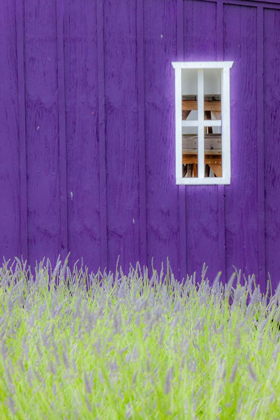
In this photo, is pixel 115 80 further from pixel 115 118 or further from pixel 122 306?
pixel 122 306

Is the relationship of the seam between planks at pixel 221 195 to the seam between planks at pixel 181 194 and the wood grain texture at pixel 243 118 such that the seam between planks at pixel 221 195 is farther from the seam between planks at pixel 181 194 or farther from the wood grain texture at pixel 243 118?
the seam between planks at pixel 181 194

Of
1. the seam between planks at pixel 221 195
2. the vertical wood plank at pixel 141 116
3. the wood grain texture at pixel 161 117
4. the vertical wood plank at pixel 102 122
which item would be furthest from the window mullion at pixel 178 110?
the vertical wood plank at pixel 102 122

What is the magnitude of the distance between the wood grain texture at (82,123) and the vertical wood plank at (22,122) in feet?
1.32

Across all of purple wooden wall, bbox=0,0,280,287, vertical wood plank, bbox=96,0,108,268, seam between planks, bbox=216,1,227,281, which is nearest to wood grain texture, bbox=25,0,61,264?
purple wooden wall, bbox=0,0,280,287

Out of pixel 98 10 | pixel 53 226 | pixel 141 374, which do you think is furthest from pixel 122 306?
pixel 98 10

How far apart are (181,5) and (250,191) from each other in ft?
5.89

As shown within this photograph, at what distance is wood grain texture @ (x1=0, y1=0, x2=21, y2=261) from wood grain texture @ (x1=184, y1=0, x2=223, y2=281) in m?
1.58

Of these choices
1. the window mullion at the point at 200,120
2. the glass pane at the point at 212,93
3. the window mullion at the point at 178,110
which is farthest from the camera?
the glass pane at the point at 212,93

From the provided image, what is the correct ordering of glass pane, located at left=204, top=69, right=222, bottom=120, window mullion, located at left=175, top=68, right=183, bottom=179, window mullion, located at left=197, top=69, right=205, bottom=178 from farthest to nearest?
glass pane, located at left=204, top=69, right=222, bottom=120, window mullion, located at left=197, top=69, right=205, bottom=178, window mullion, located at left=175, top=68, right=183, bottom=179

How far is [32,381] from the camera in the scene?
254 cm

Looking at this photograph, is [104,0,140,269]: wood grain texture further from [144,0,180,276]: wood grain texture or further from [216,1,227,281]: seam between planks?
[216,1,227,281]: seam between planks

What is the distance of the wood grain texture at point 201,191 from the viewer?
5.55 metres

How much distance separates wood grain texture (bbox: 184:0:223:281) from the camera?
5.55 meters

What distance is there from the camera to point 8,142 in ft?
18.5
